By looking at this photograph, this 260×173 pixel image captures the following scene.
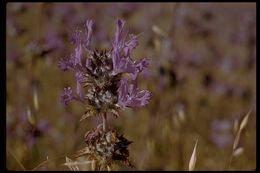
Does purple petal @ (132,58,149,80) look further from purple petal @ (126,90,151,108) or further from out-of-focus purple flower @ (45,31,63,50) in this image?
out-of-focus purple flower @ (45,31,63,50)

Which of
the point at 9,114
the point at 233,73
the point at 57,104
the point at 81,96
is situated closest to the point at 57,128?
the point at 57,104

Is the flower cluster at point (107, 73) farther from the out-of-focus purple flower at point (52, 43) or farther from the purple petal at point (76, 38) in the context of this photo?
the out-of-focus purple flower at point (52, 43)

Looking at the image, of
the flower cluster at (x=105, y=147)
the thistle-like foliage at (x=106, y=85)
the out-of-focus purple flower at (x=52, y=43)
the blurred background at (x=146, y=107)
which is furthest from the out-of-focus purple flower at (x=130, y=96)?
the out-of-focus purple flower at (x=52, y=43)

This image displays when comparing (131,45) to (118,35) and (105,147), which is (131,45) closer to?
(118,35)

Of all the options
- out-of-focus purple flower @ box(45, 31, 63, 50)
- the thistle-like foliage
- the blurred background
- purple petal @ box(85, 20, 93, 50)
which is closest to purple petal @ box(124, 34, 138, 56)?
the thistle-like foliage

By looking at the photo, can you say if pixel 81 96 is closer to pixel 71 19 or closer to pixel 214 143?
pixel 214 143

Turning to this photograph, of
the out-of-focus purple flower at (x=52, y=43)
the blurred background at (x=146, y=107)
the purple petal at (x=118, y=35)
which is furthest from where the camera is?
the out-of-focus purple flower at (x=52, y=43)

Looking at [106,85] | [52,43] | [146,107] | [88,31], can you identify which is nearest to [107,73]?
[106,85]
